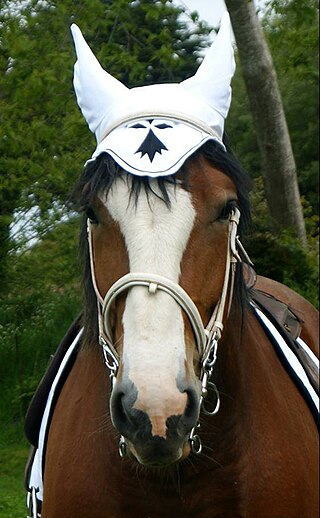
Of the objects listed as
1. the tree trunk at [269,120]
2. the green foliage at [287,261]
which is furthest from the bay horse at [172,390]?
the tree trunk at [269,120]

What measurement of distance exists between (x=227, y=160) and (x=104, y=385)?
0.98 metres

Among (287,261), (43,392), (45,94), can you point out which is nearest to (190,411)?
(43,392)

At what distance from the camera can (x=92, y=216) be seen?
3.36 meters

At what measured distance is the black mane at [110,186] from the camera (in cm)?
321

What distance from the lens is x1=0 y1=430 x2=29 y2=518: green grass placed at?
7.35 meters

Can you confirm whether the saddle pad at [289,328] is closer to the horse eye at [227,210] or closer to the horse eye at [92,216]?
the horse eye at [227,210]

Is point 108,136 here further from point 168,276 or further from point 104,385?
point 104,385

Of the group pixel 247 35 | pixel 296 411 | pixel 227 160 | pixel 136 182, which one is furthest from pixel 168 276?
pixel 247 35

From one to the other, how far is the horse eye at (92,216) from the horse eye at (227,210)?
438 mm

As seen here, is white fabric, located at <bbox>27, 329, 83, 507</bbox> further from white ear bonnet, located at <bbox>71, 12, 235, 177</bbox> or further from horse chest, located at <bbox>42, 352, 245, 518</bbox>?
white ear bonnet, located at <bbox>71, 12, 235, 177</bbox>

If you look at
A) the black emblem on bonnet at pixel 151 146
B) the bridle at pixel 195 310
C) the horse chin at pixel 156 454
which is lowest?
the horse chin at pixel 156 454

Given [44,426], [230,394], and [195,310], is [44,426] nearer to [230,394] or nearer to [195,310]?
[230,394]

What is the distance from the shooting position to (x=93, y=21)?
27.4ft

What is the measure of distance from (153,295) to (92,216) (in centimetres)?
52
